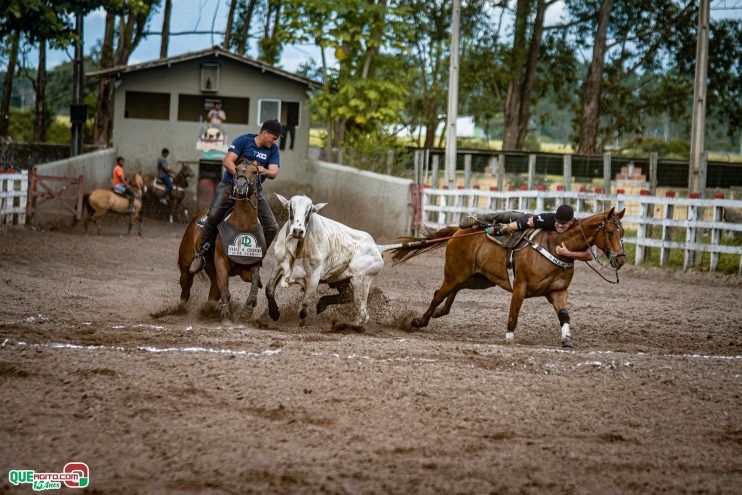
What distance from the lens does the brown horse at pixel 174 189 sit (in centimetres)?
3041

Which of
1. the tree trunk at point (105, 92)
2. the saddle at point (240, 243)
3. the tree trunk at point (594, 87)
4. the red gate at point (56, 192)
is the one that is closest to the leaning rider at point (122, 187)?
the red gate at point (56, 192)

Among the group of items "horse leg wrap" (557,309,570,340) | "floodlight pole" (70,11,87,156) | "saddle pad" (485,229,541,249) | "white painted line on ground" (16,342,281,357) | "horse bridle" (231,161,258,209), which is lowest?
"white painted line on ground" (16,342,281,357)

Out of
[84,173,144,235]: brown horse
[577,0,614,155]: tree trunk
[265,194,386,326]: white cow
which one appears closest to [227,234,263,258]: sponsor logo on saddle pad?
[265,194,386,326]: white cow

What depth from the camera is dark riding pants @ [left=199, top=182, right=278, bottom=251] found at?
431 inches

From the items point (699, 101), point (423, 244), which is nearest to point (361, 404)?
point (423, 244)

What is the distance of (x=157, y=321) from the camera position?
36.9ft

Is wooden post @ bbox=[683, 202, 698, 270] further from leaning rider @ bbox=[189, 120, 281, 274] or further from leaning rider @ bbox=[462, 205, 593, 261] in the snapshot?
leaning rider @ bbox=[189, 120, 281, 274]

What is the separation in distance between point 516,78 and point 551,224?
3513 centimetres

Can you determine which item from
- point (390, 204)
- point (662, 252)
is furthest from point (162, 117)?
point (662, 252)

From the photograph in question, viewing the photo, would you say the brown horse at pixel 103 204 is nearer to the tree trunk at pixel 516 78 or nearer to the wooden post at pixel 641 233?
the wooden post at pixel 641 233

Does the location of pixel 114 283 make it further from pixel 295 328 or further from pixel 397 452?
pixel 397 452

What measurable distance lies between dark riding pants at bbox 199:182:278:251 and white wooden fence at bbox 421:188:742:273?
8.52 metres

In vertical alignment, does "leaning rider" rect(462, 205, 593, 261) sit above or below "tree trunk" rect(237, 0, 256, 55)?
below

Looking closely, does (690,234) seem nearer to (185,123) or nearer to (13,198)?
(13,198)
